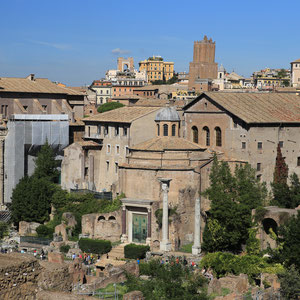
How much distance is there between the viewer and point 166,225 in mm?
43344

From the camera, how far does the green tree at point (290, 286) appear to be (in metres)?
32.6

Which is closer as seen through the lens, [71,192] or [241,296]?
[241,296]

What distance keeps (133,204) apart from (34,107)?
20.3m

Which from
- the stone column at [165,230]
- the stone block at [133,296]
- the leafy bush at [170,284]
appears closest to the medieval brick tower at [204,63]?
the stone column at [165,230]

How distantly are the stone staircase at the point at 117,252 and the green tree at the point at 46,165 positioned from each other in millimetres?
12080

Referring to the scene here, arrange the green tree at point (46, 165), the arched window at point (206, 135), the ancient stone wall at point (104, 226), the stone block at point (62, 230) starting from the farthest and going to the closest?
the green tree at point (46, 165), the arched window at point (206, 135), the stone block at point (62, 230), the ancient stone wall at point (104, 226)

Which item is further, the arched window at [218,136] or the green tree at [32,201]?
the green tree at [32,201]

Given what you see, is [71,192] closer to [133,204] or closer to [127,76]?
[133,204]

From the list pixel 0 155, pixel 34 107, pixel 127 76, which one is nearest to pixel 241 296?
pixel 0 155

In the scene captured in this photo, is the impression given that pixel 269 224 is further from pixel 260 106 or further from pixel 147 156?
pixel 260 106

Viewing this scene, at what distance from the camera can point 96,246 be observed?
44094 millimetres

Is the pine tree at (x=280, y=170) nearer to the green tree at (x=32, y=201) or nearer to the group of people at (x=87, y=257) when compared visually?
the group of people at (x=87, y=257)

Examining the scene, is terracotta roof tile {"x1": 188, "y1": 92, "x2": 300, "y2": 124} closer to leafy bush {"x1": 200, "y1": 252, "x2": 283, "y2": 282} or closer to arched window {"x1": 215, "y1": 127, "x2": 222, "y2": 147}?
arched window {"x1": 215, "y1": 127, "x2": 222, "y2": 147}

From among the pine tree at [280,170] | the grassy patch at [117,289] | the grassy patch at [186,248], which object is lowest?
the grassy patch at [117,289]
